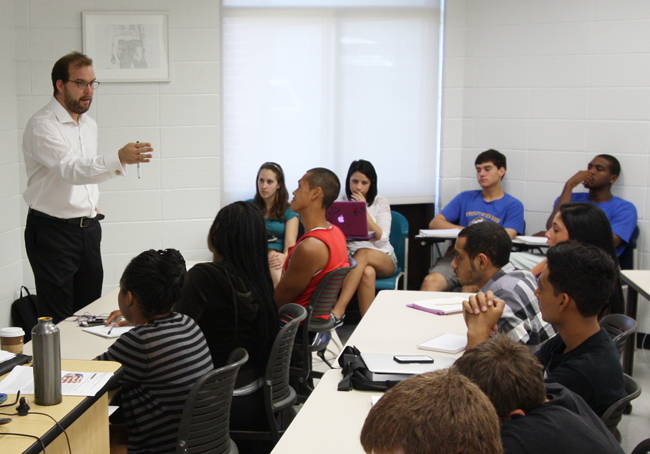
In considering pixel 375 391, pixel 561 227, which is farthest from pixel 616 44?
pixel 375 391

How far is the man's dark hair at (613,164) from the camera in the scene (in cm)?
482

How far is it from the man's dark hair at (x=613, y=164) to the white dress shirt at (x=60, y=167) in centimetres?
344

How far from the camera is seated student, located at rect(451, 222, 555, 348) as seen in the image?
2369 mm

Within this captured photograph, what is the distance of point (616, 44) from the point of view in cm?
489

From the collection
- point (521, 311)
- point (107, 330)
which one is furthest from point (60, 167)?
point (521, 311)

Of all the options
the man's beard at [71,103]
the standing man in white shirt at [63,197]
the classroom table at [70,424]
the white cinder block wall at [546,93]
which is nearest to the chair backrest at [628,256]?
the white cinder block wall at [546,93]

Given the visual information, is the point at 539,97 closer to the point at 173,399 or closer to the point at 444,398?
the point at 173,399

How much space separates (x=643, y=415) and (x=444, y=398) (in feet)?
10.1

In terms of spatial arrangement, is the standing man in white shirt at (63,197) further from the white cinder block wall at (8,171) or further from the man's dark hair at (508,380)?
the man's dark hair at (508,380)

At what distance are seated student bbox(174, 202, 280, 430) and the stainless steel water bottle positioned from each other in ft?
2.51

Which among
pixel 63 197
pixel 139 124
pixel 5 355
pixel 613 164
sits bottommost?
pixel 5 355

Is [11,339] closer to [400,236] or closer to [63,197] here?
[63,197]

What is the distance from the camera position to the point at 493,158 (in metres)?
5.16

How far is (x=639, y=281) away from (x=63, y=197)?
10.2ft
